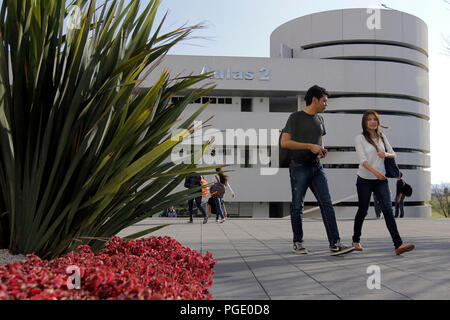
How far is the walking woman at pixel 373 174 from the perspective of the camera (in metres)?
5.26

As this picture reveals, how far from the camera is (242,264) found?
4.45 m

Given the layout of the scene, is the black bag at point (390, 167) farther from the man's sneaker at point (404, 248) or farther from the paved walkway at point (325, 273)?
the paved walkway at point (325, 273)

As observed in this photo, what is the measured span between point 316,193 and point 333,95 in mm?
30421

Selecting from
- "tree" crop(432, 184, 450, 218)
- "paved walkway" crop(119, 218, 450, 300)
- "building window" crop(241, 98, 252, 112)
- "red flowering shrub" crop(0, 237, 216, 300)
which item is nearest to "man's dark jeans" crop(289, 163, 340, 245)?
"paved walkway" crop(119, 218, 450, 300)

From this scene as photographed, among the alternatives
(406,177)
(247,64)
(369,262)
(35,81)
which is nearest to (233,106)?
(247,64)

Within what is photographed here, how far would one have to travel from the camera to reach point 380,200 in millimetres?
5383

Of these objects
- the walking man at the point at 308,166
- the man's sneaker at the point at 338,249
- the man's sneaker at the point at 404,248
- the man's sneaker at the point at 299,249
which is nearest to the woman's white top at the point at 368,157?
the walking man at the point at 308,166

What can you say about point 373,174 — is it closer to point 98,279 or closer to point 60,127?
point 60,127

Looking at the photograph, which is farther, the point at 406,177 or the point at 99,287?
the point at 406,177

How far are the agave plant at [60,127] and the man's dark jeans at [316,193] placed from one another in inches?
119

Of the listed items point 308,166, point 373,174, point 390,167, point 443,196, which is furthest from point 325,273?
point 443,196

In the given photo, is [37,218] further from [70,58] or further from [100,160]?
[70,58]

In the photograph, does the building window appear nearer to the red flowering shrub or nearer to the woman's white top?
the woman's white top
